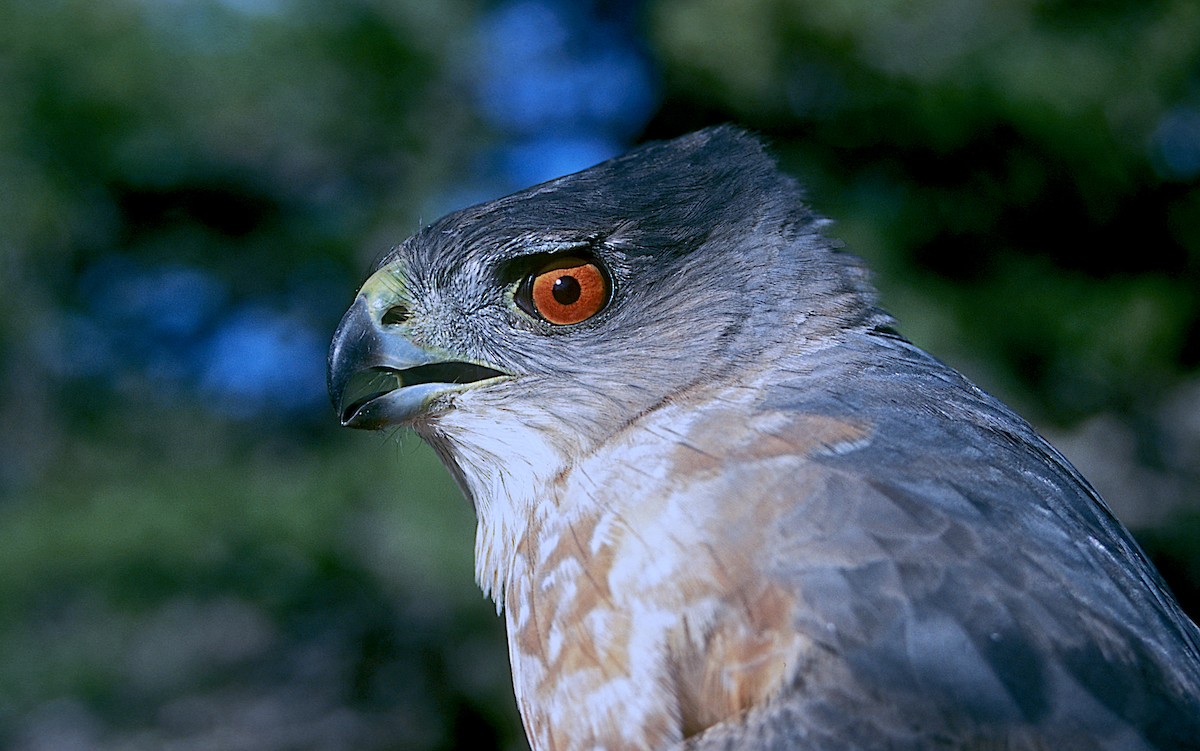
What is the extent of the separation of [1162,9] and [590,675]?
5.77 metres

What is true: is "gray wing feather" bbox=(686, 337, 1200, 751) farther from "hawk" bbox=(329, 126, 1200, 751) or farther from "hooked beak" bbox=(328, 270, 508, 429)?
"hooked beak" bbox=(328, 270, 508, 429)

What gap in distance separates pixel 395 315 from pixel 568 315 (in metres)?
0.40

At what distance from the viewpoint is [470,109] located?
24.8 ft

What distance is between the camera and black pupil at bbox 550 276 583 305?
7.11ft

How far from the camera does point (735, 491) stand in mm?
1697

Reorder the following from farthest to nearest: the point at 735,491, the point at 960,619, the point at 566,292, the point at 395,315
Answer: the point at 395,315
the point at 566,292
the point at 735,491
the point at 960,619

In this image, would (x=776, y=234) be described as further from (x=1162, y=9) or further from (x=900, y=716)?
(x=1162, y=9)

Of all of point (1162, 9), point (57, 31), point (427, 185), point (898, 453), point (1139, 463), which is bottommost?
point (1139, 463)

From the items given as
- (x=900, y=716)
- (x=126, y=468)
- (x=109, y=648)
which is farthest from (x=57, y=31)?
(x=900, y=716)

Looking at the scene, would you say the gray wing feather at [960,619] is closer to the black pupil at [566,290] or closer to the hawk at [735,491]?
the hawk at [735,491]

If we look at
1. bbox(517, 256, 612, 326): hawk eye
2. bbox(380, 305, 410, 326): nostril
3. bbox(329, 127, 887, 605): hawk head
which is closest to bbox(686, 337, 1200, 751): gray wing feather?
bbox(329, 127, 887, 605): hawk head

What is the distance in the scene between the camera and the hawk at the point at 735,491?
58.2 inches

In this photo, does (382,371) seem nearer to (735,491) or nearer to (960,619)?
(735,491)

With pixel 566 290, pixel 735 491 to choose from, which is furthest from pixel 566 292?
pixel 735 491
